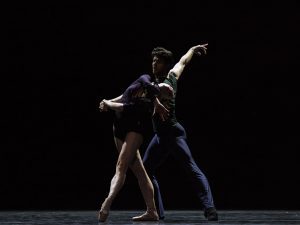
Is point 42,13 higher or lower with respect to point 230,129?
higher

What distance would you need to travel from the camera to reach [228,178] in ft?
23.0

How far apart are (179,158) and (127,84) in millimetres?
2640

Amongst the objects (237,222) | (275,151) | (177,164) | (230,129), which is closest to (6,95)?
(177,164)

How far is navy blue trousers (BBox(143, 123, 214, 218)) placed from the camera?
4625mm

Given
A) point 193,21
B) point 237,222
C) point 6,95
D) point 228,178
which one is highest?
point 193,21

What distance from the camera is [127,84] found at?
7.19 metres

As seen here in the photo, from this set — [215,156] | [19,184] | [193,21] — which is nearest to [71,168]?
[19,184]

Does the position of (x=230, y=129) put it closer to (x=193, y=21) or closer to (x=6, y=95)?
(x=193, y=21)

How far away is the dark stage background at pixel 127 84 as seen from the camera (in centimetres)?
704

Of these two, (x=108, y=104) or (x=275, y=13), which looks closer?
(x=108, y=104)

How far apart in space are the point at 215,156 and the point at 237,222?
2.71 metres

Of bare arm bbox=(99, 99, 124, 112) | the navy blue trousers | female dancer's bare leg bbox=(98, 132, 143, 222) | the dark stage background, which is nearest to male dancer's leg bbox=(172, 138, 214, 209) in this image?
the navy blue trousers

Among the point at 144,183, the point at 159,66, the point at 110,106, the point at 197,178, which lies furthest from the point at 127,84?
the point at 110,106

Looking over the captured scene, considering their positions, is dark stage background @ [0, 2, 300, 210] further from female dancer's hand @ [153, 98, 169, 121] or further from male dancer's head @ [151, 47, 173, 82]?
female dancer's hand @ [153, 98, 169, 121]
